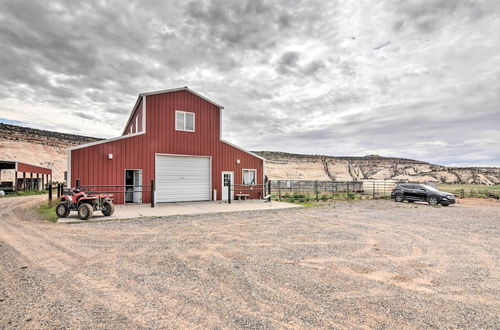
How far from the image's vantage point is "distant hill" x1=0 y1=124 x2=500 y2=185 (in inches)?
1860

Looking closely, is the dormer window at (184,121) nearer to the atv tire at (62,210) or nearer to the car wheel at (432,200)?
the atv tire at (62,210)

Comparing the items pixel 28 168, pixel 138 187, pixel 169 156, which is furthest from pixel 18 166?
pixel 169 156

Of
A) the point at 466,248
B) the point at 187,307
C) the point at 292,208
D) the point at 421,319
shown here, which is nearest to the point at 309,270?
the point at 421,319

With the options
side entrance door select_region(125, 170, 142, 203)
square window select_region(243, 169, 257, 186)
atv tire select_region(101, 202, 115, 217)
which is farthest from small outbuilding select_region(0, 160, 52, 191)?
square window select_region(243, 169, 257, 186)

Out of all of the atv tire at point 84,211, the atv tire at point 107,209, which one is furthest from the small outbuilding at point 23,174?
the atv tire at point 84,211

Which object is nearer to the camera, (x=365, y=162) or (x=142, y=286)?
(x=142, y=286)

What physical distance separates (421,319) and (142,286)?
3745 mm

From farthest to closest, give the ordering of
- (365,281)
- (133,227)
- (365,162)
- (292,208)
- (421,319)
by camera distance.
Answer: (365,162) < (292,208) < (133,227) < (365,281) < (421,319)

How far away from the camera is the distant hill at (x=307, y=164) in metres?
47.2

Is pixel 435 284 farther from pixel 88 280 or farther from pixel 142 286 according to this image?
pixel 88 280

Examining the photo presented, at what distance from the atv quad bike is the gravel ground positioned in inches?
70.6

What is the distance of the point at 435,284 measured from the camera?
4434mm

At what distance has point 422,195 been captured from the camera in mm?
19609

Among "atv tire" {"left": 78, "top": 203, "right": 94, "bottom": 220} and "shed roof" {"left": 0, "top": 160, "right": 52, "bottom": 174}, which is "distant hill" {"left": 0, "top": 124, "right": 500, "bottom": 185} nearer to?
"shed roof" {"left": 0, "top": 160, "right": 52, "bottom": 174}
